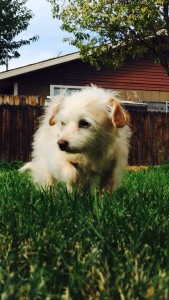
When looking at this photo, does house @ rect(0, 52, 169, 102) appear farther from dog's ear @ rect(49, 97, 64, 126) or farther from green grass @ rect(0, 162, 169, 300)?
green grass @ rect(0, 162, 169, 300)

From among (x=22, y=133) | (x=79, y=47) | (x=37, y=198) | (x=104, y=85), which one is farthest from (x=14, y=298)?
(x=104, y=85)

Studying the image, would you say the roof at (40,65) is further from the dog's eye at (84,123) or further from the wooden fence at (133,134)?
the dog's eye at (84,123)

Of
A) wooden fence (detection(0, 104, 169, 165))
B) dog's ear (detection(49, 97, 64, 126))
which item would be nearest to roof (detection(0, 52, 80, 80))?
wooden fence (detection(0, 104, 169, 165))

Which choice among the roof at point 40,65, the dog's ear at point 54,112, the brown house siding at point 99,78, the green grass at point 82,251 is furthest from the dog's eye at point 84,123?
the brown house siding at point 99,78

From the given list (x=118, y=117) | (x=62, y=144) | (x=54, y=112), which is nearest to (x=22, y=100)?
(x=54, y=112)

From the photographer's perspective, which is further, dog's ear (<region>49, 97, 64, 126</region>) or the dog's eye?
dog's ear (<region>49, 97, 64, 126</region>)

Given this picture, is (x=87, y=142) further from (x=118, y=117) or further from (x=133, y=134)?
(x=133, y=134)
